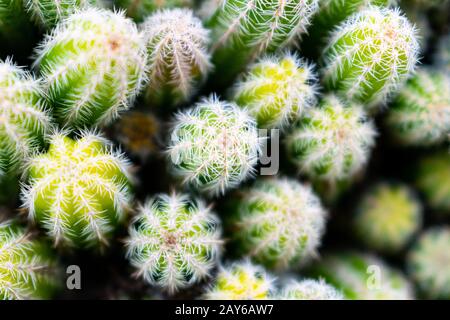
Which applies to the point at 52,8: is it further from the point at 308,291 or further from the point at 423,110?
the point at 423,110

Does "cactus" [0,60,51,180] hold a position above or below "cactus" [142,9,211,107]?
below

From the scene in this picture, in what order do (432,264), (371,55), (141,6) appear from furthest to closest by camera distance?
(432,264)
(141,6)
(371,55)

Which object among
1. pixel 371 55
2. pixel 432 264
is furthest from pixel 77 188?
pixel 432 264

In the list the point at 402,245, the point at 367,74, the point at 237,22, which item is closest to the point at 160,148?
the point at 237,22

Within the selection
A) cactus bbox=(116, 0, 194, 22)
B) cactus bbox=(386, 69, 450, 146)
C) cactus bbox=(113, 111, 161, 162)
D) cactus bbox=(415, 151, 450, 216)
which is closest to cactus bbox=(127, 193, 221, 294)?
cactus bbox=(113, 111, 161, 162)

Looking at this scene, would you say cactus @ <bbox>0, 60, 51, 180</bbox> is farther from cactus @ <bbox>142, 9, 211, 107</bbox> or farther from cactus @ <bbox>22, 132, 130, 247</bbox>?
cactus @ <bbox>142, 9, 211, 107</bbox>
